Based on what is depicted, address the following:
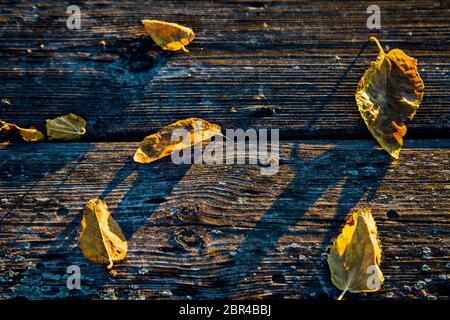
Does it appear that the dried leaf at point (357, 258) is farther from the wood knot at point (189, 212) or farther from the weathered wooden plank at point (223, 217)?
the wood knot at point (189, 212)

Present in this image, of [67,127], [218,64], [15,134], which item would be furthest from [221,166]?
[15,134]

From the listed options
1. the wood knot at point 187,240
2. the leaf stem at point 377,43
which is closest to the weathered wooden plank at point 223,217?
the wood knot at point 187,240

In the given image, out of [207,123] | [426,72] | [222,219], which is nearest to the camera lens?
[222,219]

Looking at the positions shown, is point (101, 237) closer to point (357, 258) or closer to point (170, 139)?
point (170, 139)

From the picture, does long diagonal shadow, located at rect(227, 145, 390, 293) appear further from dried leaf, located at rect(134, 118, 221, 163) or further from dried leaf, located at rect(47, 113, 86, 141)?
dried leaf, located at rect(47, 113, 86, 141)

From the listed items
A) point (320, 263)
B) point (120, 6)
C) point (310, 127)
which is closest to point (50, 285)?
point (320, 263)
